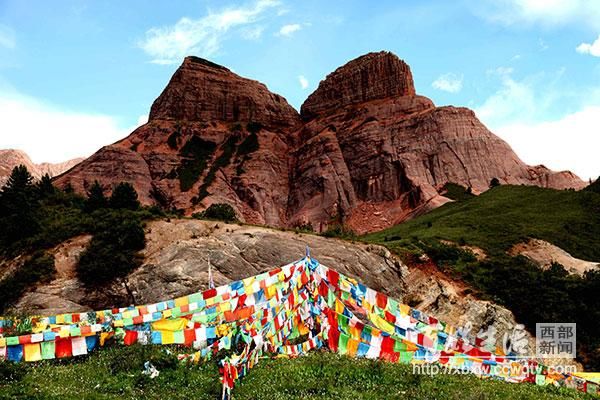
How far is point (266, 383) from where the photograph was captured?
1178cm

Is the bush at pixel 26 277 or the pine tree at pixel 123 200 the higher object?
the pine tree at pixel 123 200

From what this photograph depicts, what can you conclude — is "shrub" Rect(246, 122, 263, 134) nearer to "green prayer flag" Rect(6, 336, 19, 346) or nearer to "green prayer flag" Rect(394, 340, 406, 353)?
"green prayer flag" Rect(394, 340, 406, 353)

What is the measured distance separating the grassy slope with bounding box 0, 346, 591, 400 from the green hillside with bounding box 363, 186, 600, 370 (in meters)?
18.4

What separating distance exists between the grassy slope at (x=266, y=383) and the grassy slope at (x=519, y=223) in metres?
25.6

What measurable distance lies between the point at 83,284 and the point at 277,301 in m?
16.3

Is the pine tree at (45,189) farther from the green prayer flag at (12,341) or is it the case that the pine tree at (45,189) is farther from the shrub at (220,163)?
the green prayer flag at (12,341)

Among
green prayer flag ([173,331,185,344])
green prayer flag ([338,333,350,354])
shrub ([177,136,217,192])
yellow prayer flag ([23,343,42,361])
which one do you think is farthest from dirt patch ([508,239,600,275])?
shrub ([177,136,217,192])

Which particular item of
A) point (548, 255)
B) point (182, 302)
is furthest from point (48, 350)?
point (548, 255)

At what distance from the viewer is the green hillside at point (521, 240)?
2958cm

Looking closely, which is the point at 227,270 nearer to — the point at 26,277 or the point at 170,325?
the point at 26,277

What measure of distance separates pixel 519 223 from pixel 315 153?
48400mm

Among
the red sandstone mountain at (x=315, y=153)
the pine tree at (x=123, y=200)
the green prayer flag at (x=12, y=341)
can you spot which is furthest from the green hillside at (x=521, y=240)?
the green prayer flag at (x=12, y=341)

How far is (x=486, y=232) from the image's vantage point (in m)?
44.6

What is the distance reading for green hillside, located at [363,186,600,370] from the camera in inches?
1164
